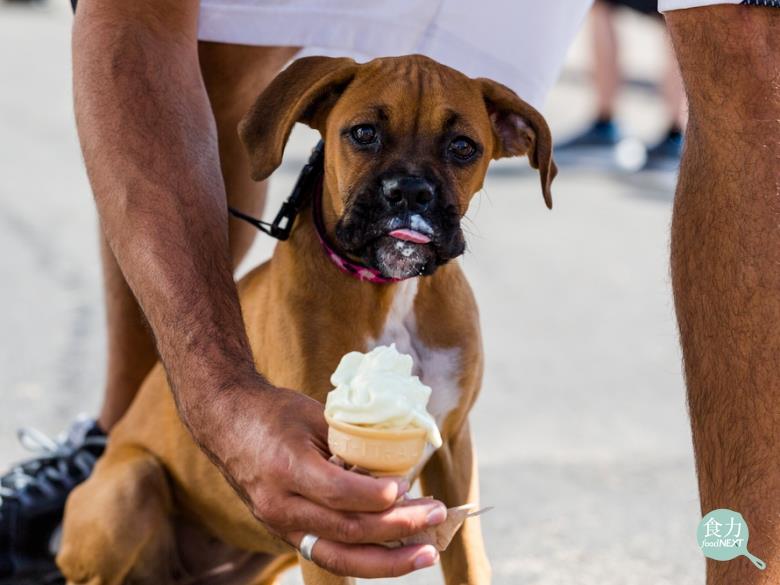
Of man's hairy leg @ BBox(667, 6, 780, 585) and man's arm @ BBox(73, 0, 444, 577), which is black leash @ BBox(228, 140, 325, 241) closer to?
man's arm @ BBox(73, 0, 444, 577)

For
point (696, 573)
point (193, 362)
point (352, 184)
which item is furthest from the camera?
point (696, 573)

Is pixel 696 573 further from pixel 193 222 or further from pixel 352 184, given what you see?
pixel 193 222

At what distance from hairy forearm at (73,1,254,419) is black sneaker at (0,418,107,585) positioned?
1.17 m

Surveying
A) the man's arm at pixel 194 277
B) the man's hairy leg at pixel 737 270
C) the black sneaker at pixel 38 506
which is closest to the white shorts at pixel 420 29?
the man's arm at pixel 194 277

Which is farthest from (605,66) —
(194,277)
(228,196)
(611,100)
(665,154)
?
(194,277)

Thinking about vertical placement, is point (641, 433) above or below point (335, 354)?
below

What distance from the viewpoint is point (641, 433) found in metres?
4.48

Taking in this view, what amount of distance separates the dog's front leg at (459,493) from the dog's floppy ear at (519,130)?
58 centimetres

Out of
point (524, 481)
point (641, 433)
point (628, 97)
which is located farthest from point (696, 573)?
point (628, 97)

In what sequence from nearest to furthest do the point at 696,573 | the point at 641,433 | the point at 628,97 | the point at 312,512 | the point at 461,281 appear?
the point at 312,512 → the point at 461,281 → the point at 696,573 → the point at 641,433 → the point at 628,97

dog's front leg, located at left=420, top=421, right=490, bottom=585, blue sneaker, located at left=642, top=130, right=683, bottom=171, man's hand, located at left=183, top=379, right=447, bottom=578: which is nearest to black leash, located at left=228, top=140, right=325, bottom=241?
dog's front leg, located at left=420, top=421, right=490, bottom=585

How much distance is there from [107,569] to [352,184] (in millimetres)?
1096

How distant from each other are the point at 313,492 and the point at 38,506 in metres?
1.77

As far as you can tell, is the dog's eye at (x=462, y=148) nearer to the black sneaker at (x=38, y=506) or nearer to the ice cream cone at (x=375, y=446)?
the ice cream cone at (x=375, y=446)
